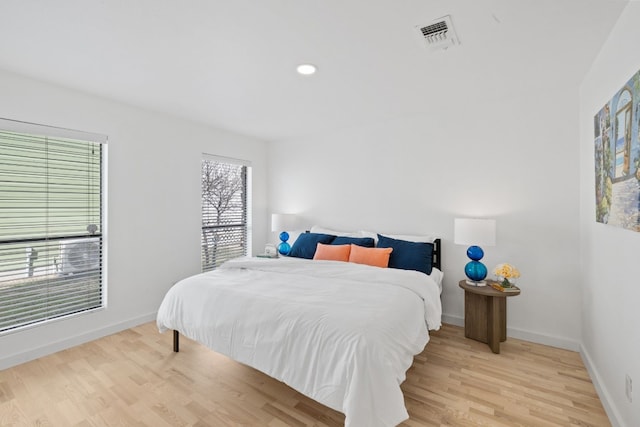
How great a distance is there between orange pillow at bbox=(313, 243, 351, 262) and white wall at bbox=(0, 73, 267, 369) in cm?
173

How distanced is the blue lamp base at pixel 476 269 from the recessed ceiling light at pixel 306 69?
2.31 meters

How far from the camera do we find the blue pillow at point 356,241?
356cm

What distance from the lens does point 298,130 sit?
4.30m

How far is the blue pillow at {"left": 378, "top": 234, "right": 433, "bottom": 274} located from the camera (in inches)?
120

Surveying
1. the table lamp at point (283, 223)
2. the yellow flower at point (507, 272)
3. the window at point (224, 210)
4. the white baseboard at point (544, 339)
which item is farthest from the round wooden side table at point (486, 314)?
the window at point (224, 210)

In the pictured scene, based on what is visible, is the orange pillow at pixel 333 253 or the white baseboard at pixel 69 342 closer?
the white baseboard at pixel 69 342

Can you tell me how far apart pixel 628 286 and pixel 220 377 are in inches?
108

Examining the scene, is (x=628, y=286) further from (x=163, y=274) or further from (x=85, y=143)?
(x=85, y=143)

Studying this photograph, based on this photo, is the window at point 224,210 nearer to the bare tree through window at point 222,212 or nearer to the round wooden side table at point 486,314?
the bare tree through window at point 222,212

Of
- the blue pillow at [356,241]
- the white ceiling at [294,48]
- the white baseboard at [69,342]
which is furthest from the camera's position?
the blue pillow at [356,241]

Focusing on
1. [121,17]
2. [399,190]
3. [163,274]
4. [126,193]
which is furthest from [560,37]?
[163,274]

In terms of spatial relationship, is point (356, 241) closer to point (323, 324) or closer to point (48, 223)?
point (323, 324)

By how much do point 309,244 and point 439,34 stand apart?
264 cm

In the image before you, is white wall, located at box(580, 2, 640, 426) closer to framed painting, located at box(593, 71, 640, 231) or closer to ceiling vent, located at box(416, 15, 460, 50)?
framed painting, located at box(593, 71, 640, 231)
